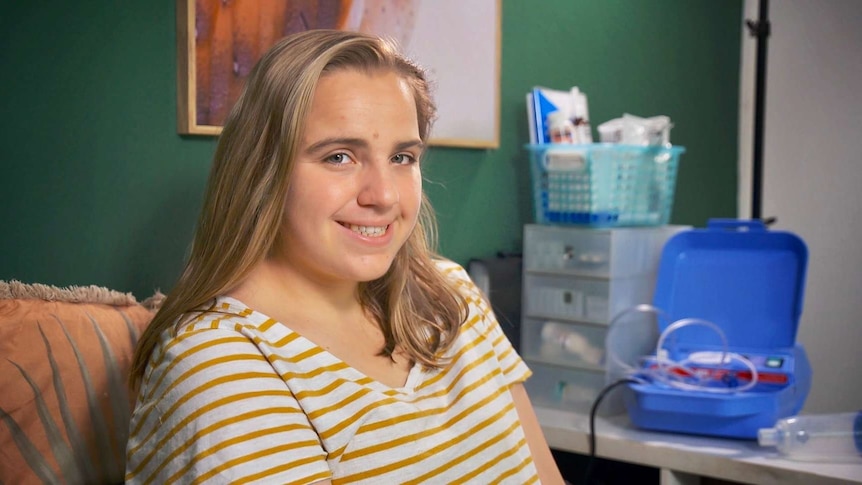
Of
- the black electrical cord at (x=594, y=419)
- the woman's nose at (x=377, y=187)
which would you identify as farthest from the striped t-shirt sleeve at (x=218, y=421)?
the black electrical cord at (x=594, y=419)

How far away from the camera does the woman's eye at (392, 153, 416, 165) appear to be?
1.19 metres

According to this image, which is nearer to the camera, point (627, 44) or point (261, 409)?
point (261, 409)

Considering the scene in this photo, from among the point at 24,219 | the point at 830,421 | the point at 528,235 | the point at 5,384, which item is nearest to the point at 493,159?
the point at 528,235

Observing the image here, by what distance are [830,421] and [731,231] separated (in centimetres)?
49

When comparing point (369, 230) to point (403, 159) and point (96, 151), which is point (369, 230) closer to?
point (403, 159)

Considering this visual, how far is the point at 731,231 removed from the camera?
2.05 metres

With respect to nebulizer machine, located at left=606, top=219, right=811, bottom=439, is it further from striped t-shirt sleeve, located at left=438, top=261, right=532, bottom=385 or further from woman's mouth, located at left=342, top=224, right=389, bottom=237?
woman's mouth, located at left=342, top=224, right=389, bottom=237

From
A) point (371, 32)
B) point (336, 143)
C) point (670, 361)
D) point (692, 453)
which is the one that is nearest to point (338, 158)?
point (336, 143)

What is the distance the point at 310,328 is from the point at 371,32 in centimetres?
78

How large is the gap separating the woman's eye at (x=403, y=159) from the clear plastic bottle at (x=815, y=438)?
2.98ft

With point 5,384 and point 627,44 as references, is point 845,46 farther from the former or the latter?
point 5,384

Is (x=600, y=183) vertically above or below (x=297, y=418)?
above

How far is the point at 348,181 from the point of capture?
1.12 m

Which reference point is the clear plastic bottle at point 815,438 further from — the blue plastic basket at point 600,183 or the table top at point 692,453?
the blue plastic basket at point 600,183
